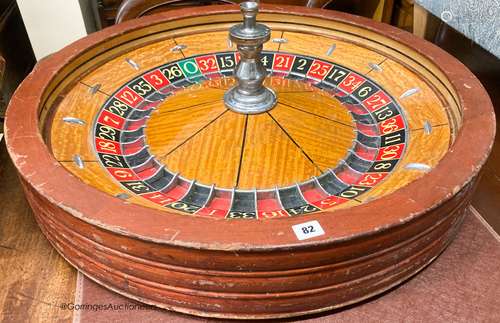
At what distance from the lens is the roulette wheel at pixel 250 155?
0.92 meters

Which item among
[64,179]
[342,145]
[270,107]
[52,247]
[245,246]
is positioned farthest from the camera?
[270,107]

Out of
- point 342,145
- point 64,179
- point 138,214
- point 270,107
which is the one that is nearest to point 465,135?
point 342,145

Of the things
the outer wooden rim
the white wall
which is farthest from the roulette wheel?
the white wall

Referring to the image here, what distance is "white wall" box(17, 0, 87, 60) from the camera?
204 centimetres

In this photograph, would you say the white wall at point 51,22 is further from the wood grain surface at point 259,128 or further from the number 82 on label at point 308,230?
the number 82 on label at point 308,230

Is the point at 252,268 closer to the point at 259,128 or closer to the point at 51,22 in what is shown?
the point at 259,128

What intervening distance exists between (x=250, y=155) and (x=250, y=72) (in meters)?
0.27

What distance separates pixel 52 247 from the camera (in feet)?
4.09

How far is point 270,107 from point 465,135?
54cm

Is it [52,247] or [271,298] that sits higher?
[271,298]

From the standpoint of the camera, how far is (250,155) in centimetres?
130

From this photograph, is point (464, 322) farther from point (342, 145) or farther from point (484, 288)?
point (342, 145)

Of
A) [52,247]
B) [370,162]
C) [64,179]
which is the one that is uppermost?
[64,179]

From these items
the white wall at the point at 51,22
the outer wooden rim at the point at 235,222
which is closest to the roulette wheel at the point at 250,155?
the outer wooden rim at the point at 235,222
